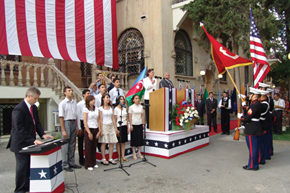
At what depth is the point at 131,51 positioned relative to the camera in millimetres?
Result: 12914

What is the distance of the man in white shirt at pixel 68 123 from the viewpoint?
206 inches

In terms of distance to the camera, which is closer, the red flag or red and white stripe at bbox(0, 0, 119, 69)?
red and white stripe at bbox(0, 0, 119, 69)

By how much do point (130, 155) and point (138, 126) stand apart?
37.0 inches

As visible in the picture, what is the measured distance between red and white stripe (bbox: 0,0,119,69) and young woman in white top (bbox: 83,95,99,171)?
3.74 meters

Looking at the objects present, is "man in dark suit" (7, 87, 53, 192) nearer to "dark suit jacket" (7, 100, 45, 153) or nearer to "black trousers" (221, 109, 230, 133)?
"dark suit jacket" (7, 100, 45, 153)

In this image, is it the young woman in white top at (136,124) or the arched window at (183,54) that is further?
the arched window at (183,54)

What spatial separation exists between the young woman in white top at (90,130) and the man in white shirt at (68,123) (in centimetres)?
31

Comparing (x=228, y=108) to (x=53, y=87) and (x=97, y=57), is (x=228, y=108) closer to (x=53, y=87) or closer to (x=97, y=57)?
(x=97, y=57)

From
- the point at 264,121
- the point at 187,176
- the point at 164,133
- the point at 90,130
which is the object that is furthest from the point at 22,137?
the point at 264,121

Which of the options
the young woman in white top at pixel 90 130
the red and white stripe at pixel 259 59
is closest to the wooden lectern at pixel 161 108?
the young woman in white top at pixel 90 130

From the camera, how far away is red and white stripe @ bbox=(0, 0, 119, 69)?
7543mm

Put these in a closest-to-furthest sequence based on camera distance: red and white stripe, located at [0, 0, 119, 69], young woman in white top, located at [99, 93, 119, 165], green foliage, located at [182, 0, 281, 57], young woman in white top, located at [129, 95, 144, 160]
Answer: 1. young woman in white top, located at [99, 93, 119, 165]
2. young woman in white top, located at [129, 95, 144, 160]
3. red and white stripe, located at [0, 0, 119, 69]
4. green foliage, located at [182, 0, 281, 57]

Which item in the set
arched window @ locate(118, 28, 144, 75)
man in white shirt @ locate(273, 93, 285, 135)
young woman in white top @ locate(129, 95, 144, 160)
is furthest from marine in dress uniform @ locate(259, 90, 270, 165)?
arched window @ locate(118, 28, 144, 75)

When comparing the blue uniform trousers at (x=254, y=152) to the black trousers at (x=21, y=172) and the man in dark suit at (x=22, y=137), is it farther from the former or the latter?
the black trousers at (x=21, y=172)
